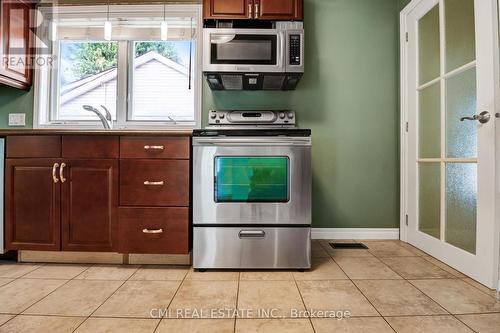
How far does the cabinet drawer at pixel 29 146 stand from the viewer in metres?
1.64

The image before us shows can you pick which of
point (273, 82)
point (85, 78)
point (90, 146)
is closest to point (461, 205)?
point (273, 82)

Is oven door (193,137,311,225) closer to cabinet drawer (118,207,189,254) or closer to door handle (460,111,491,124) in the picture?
cabinet drawer (118,207,189,254)

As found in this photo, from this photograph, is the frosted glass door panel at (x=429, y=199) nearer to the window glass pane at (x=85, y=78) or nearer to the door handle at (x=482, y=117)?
the door handle at (x=482, y=117)

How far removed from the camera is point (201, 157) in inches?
62.0

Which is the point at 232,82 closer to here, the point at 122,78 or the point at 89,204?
the point at 122,78

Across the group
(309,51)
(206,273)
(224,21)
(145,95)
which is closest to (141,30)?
(145,95)

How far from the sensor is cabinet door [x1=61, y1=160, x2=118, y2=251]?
5.24ft

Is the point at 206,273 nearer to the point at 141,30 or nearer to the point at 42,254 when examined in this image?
the point at 42,254

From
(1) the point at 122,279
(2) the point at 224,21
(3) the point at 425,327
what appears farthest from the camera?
(2) the point at 224,21

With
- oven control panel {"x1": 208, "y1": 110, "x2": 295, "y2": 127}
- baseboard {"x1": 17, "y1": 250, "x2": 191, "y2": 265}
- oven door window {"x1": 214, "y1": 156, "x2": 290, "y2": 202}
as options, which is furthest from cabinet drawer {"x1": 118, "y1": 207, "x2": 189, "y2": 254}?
oven control panel {"x1": 208, "y1": 110, "x2": 295, "y2": 127}

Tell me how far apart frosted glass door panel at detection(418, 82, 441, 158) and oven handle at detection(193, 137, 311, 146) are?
0.97 meters

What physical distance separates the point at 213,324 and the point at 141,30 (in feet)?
7.82

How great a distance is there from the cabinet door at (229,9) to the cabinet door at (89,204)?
4.29 feet

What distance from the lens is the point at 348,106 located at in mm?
2254
